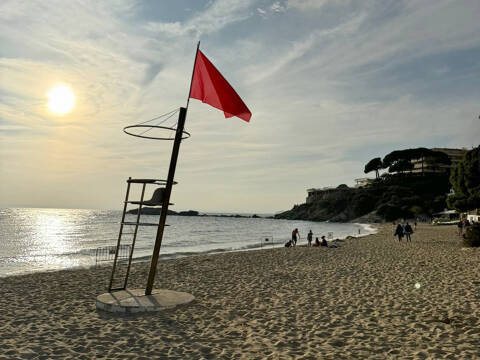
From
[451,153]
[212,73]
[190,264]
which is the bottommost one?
[190,264]

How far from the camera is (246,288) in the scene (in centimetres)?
1311

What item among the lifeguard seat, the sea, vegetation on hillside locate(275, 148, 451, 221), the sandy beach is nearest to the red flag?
the lifeguard seat

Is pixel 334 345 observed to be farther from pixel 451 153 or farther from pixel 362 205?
pixel 451 153

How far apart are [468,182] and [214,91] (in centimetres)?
3400

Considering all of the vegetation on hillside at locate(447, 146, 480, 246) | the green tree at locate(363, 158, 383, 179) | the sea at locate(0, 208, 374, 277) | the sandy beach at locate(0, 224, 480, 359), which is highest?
the green tree at locate(363, 158, 383, 179)

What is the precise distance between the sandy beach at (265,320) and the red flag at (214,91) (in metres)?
5.60

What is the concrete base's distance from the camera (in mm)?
9688

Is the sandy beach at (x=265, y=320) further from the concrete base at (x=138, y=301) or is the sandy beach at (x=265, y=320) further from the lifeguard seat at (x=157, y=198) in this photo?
the lifeguard seat at (x=157, y=198)

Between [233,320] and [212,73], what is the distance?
6.71 meters

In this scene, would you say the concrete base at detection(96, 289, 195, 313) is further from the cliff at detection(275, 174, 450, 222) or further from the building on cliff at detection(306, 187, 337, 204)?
the building on cliff at detection(306, 187, 337, 204)

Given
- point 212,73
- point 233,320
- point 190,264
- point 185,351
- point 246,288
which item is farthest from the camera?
point 190,264

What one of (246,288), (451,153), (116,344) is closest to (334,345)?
(116,344)

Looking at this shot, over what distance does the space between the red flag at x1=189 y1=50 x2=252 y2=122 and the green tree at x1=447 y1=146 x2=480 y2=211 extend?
31.5 metres

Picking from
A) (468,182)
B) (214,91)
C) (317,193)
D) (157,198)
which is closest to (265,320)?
(157,198)
